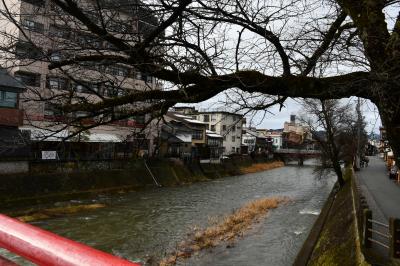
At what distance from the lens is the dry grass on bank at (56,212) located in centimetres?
1953

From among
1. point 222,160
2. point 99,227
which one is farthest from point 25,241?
point 222,160

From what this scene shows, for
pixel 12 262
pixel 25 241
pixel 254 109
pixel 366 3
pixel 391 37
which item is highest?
pixel 366 3

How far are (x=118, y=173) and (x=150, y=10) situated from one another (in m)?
28.6

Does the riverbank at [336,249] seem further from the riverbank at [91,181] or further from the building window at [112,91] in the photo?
the riverbank at [91,181]

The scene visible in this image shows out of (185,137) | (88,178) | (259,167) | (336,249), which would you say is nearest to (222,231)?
(336,249)

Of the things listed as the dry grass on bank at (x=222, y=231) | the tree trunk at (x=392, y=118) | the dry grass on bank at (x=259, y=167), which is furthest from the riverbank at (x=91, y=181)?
the tree trunk at (x=392, y=118)

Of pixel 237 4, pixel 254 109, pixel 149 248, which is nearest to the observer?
pixel 237 4

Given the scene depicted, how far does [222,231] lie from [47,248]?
52.4 ft

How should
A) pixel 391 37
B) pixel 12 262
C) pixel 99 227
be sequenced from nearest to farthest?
pixel 12 262, pixel 391 37, pixel 99 227

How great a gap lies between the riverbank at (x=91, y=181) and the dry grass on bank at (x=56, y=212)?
26.6 inches

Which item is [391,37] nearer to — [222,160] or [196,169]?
[196,169]

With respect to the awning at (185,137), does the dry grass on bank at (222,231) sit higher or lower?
lower

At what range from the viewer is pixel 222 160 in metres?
50.9

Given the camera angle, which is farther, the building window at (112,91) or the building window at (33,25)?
the building window at (112,91)
